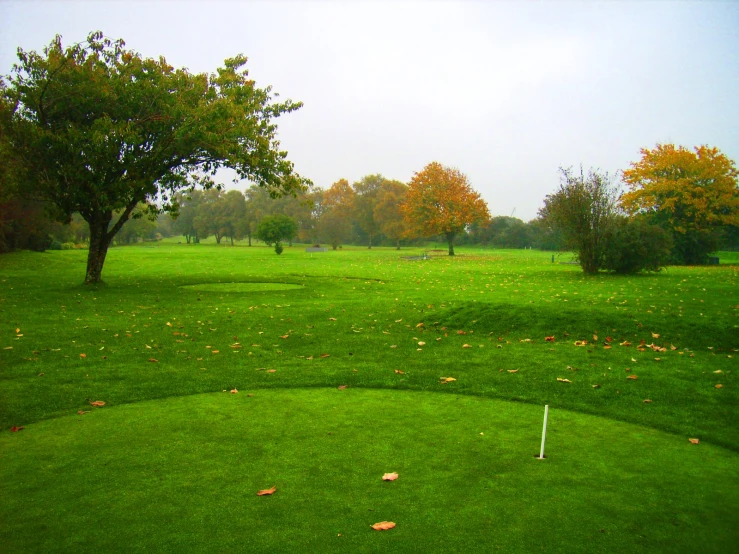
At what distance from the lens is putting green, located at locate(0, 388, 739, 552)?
3887 millimetres

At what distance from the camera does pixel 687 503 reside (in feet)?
14.6

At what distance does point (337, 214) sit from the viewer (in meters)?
93.2

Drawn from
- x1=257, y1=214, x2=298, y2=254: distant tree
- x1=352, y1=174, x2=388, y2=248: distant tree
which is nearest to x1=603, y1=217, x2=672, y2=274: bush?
x1=257, y1=214, x2=298, y2=254: distant tree

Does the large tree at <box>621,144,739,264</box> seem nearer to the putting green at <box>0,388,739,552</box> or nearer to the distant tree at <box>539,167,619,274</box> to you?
the distant tree at <box>539,167,619,274</box>

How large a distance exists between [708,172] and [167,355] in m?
49.0

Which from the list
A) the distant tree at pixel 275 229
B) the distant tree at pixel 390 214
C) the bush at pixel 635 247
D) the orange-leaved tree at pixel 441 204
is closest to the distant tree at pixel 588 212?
the bush at pixel 635 247

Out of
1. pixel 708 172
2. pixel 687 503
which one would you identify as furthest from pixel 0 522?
pixel 708 172

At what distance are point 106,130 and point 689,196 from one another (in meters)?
44.4

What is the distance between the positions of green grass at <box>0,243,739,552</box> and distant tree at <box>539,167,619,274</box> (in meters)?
13.6

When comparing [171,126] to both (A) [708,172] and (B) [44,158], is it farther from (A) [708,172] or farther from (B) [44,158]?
(A) [708,172]

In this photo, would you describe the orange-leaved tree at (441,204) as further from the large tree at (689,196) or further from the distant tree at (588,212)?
the distant tree at (588,212)

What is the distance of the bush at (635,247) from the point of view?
26922 millimetres

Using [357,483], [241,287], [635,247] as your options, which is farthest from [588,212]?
[357,483]

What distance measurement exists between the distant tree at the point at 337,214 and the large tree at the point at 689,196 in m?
51.6
